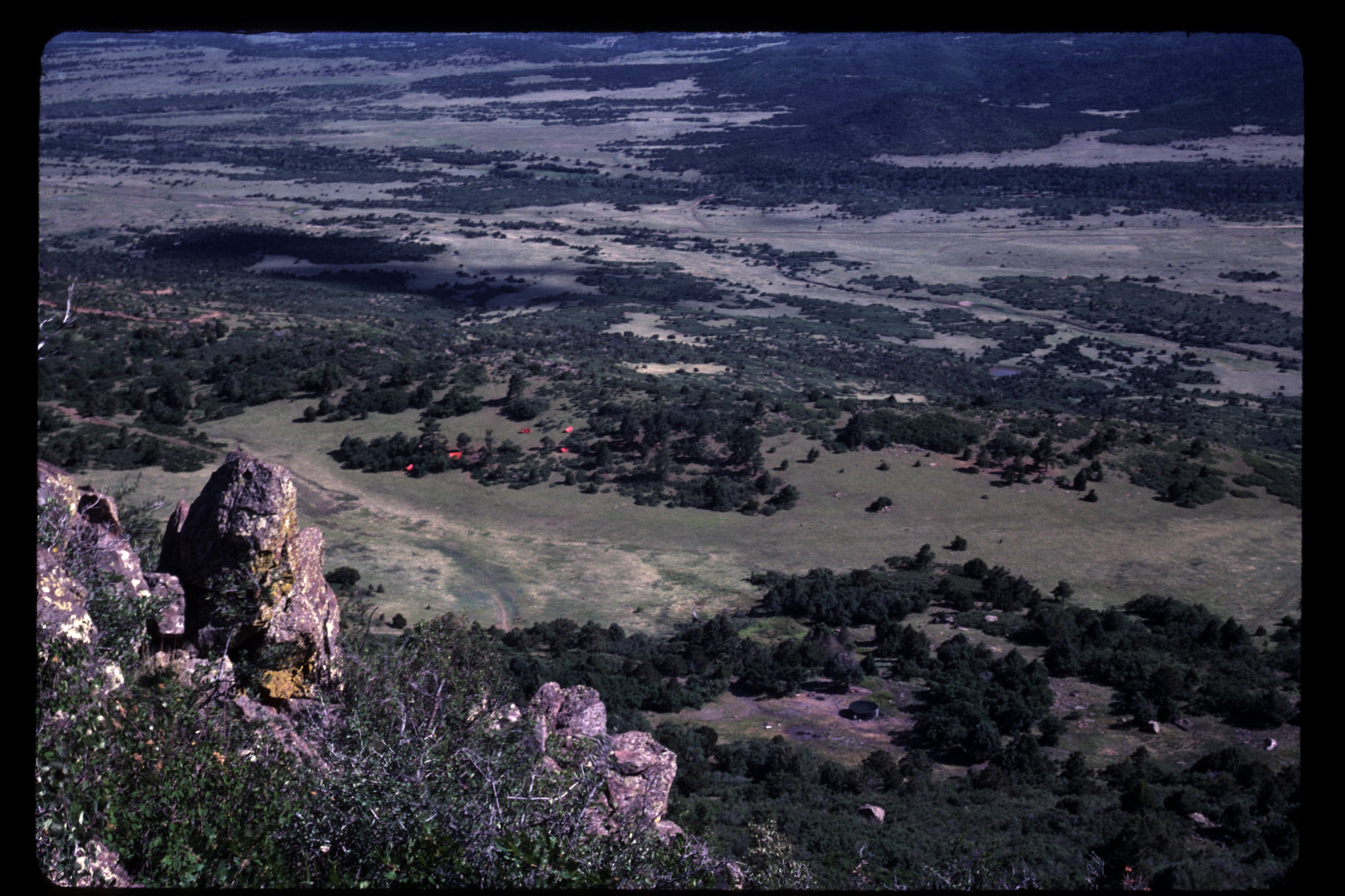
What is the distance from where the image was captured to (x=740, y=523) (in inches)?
1474

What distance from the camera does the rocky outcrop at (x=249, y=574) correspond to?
38.7 feet

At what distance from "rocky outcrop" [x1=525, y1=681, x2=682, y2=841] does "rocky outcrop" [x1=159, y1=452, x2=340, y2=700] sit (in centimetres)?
314

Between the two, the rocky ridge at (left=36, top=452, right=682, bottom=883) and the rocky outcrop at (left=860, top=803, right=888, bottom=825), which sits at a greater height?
the rocky ridge at (left=36, top=452, right=682, bottom=883)

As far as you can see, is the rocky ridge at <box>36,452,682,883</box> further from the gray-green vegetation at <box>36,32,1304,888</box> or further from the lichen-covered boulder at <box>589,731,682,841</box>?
the gray-green vegetation at <box>36,32,1304,888</box>

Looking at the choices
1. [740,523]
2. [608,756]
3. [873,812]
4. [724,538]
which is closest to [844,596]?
[724,538]

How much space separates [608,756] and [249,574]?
16.1 feet

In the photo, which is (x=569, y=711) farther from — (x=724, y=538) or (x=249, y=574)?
(x=724, y=538)

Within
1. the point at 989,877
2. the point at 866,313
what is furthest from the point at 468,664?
the point at 866,313

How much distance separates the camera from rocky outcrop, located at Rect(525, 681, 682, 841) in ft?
34.8

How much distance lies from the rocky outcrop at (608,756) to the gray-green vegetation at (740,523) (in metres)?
0.79

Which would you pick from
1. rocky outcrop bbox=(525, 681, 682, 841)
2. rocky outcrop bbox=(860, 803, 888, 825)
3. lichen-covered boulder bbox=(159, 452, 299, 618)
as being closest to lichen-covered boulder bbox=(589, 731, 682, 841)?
rocky outcrop bbox=(525, 681, 682, 841)

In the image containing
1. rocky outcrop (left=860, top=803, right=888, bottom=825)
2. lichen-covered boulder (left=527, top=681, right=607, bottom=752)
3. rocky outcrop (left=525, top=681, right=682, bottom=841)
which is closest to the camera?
rocky outcrop (left=525, top=681, right=682, bottom=841)

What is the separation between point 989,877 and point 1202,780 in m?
12.2

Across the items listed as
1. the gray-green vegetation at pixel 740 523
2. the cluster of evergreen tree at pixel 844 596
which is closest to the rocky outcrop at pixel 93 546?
→ the gray-green vegetation at pixel 740 523
